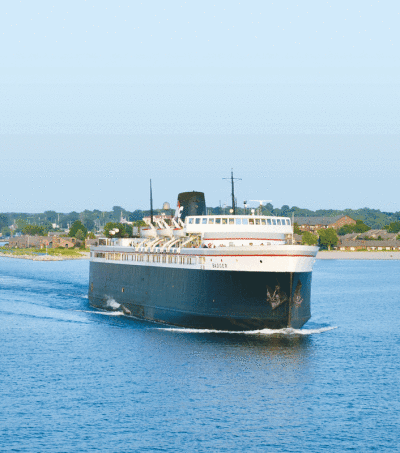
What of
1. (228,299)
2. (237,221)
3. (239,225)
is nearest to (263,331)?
(228,299)

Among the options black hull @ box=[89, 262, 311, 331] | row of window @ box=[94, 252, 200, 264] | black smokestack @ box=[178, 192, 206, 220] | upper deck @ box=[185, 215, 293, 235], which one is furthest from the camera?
black smokestack @ box=[178, 192, 206, 220]

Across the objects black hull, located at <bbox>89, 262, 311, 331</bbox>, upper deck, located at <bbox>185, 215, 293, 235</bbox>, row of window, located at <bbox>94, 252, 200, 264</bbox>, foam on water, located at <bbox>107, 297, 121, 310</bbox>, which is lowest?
foam on water, located at <bbox>107, 297, 121, 310</bbox>

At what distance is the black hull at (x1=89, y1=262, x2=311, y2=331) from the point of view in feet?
149

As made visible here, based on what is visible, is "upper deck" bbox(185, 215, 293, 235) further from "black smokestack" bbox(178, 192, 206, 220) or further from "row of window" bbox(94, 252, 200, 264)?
"black smokestack" bbox(178, 192, 206, 220)

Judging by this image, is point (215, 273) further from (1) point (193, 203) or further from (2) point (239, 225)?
(1) point (193, 203)

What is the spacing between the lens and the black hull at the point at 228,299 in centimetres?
4556

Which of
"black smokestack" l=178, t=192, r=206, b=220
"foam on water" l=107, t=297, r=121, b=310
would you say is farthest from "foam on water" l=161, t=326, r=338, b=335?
"black smokestack" l=178, t=192, r=206, b=220

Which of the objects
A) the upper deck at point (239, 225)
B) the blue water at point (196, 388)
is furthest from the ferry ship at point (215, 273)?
the blue water at point (196, 388)

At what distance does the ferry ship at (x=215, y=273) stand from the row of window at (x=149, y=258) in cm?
8

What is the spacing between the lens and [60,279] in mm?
108125

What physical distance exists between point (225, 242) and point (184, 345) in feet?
31.7

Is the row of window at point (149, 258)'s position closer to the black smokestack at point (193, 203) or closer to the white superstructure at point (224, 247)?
the white superstructure at point (224, 247)

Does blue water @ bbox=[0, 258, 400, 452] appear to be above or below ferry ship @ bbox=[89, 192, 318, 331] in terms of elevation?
below

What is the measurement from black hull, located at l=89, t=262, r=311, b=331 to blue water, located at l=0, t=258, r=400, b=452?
107 centimetres
